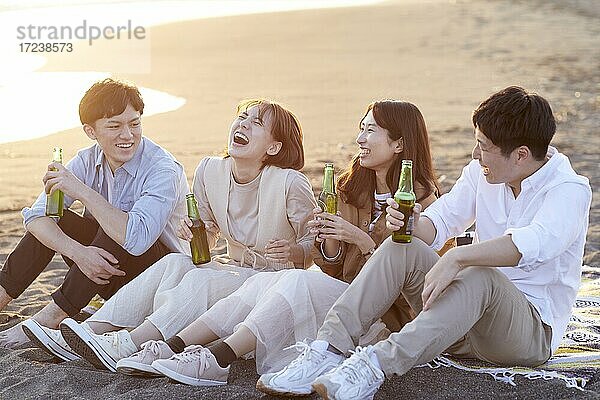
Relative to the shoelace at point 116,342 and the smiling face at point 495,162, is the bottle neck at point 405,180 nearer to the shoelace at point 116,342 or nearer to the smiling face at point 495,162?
the smiling face at point 495,162

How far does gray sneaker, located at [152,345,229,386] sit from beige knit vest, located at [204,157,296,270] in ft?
2.80

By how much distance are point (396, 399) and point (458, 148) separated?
6.68 metres

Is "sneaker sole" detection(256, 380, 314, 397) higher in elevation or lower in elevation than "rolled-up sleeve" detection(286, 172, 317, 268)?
lower

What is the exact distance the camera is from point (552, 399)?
12.3ft

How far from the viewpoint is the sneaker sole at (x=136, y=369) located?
12.8ft

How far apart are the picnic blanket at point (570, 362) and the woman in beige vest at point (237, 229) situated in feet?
3.04

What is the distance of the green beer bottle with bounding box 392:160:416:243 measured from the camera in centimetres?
390

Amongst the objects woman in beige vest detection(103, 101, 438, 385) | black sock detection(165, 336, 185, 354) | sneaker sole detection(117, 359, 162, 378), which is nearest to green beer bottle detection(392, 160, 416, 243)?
woman in beige vest detection(103, 101, 438, 385)

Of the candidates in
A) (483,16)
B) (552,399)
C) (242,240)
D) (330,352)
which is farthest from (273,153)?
(483,16)

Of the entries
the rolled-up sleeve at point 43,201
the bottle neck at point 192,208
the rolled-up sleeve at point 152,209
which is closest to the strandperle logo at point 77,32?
the rolled-up sleeve at point 43,201

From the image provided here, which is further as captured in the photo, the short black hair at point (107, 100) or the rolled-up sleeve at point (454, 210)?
the short black hair at point (107, 100)

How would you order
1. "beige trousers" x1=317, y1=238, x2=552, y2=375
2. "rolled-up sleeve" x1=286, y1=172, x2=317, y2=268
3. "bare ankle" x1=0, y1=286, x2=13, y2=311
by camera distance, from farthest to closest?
"bare ankle" x1=0, y1=286, x2=13, y2=311, "rolled-up sleeve" x1=286, y1=172, x2=317, y2=268, "beige trousers" x1=317, y1=238, x2=552, y2=375

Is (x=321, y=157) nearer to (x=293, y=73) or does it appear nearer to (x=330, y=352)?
(x=293, y=73)

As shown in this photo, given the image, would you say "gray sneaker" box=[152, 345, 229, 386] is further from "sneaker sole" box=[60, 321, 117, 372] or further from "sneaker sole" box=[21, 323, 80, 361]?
"sneaker sole" box=[21, 323, 80, 361]
